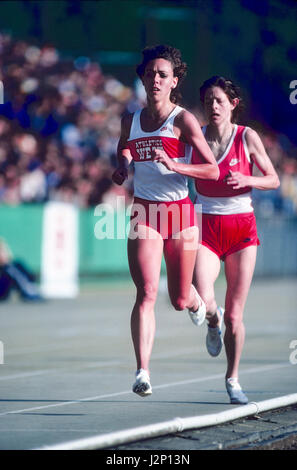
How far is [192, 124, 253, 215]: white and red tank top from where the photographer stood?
7465mm

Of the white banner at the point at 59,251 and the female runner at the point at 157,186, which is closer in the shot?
the female runner at the point at 157,186

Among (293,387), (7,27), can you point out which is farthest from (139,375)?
(7,27)

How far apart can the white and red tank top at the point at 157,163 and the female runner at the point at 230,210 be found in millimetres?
386

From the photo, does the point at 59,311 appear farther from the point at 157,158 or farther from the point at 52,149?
the point at 157,158

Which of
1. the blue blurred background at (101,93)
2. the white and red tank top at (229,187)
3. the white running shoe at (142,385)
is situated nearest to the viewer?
the white running shoe at (142,385)

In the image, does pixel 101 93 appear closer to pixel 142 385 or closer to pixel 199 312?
pixel 199 312

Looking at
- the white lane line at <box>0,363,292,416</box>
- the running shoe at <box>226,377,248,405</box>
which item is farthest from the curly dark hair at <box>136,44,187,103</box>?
the white lane line at <box>0,363,292,416</box>

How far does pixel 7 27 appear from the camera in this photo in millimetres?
26500

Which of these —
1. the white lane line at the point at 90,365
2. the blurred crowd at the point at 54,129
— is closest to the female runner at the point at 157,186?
the white lane line at the point at 90,365

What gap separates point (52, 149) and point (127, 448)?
15.7 m

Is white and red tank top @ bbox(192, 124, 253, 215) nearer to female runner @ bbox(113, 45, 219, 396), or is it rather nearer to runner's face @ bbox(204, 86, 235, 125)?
runner's face @ bbox(204, 86, 235, 125)

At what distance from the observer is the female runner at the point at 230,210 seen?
748cm

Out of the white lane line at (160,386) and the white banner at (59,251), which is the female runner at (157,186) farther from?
the white banner at (59,251)

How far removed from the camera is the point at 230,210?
7621mm
